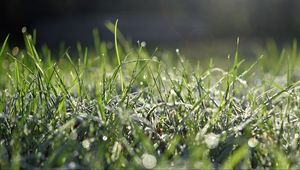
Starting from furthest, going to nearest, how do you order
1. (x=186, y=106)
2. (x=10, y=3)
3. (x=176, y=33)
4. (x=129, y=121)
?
1. (x=176, y=33)
2. (x=10, y=3)
3. (x=186, y=106)
4. (x=129, y=121)

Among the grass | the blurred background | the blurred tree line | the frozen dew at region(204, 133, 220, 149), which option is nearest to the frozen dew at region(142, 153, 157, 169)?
the grass

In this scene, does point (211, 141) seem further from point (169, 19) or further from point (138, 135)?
point (169, 19)

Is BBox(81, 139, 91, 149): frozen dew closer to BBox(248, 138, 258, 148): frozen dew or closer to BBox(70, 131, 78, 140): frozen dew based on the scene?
BBox(70, 131, 78, 140): frozen dew

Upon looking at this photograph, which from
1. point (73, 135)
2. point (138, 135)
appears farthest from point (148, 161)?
point (73, 135)

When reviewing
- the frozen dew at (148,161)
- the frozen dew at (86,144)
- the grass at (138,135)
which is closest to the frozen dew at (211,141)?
the grass at (138,135)

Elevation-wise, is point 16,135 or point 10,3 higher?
point 10,3

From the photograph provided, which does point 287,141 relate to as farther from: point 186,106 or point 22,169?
point 22,169

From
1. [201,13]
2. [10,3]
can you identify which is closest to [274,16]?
[201,13]
